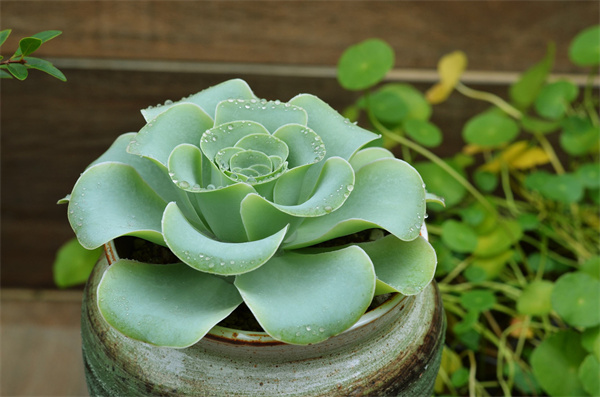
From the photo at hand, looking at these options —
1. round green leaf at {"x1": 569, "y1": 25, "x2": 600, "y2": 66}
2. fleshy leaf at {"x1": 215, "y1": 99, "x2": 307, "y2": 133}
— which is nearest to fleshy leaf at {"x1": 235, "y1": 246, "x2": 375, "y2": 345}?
fleshy leaf at {"x1": 215, "y1": 99, "x2": 307, "y2": 133}

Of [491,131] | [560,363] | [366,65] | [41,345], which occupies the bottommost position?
[41,345]

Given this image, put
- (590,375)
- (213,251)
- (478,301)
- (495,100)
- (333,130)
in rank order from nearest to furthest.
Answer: (213,251) < (333,130) < (590,375) < (478,301) < (495,100)

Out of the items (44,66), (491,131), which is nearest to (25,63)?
(44,66)

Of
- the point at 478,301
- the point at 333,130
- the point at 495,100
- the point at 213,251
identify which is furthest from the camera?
the point at 495,100

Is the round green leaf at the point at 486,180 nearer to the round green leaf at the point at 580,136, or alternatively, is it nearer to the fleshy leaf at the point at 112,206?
the round green leaf at the point at 580,136

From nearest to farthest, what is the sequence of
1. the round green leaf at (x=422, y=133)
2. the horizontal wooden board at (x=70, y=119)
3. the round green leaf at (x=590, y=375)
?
the round green leaf at (x=590, y=375) → the round green leaf at (x=422, y=133) → the horizontal wooden board at (x=70, y=119)

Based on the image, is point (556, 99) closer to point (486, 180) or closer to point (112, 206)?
point (486, 180)

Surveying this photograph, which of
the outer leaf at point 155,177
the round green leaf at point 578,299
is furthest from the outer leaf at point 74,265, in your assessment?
the round green leaf at point 578,299
